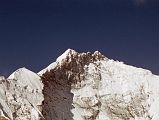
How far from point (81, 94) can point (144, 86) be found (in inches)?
457

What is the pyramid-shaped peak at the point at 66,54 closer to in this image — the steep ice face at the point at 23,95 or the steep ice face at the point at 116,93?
the steep ice face at the point at 116,93

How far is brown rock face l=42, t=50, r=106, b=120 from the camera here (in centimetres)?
10206

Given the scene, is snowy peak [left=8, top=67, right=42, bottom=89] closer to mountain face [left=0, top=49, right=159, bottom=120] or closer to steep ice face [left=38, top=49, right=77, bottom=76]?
mountain face [left=0, top=49, right=159, bottom=120]

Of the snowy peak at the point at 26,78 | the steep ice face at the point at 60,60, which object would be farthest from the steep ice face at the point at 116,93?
the snowy peak at the point at 26,78

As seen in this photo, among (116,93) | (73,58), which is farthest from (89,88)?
(73,58)

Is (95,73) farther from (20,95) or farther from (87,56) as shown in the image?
(20,95)

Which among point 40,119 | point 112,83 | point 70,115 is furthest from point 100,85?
point 40,119

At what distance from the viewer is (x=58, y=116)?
102 meters

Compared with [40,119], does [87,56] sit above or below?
above

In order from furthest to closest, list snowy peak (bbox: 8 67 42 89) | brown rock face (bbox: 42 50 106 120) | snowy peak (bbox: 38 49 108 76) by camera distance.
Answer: snowy peak (bbox: 38 49 108 76), brown rock face (bbox: 42 50 106 120), snowy peak (bbox: 8 67 42 89)

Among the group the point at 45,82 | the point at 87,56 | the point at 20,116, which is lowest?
the point at 20,116

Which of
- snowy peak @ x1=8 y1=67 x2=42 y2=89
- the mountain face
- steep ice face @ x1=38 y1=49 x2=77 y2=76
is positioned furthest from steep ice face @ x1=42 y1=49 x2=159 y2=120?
snowy peak @ x1=8 y1=67 x2=42 y2=89

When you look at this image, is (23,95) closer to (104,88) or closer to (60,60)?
(60,60)

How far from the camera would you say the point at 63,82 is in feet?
358
